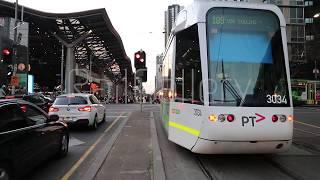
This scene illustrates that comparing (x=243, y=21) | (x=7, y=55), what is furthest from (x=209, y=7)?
(x=7, y=55)

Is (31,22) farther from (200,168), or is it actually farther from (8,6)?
(200,168)

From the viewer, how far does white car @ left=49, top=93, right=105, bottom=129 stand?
15039 millimetres

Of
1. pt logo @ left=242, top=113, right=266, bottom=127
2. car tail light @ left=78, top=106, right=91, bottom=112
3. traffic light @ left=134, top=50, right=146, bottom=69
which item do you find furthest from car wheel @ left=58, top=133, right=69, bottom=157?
traffic light @ left=134, top=50, right=146, bottom=69

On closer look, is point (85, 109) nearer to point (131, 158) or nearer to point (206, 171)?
point (131, 158)

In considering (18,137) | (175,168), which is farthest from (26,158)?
(175,168)

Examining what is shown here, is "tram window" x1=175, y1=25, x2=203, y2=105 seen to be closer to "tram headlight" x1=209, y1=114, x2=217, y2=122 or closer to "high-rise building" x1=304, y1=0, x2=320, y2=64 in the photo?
→ "tram headlight" x1=209, y1=114, x2=217, y2=122

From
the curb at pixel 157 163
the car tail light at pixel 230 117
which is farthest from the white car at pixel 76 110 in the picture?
the car tail light at pixel 230 117

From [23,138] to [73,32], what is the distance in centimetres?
5350

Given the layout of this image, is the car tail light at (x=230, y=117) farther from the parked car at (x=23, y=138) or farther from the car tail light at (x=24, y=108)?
the car tail light at (x=24, y=108)

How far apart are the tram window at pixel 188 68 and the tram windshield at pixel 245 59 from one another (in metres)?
0.33

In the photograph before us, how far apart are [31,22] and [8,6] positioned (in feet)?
20.4

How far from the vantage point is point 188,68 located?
8953 millimetres

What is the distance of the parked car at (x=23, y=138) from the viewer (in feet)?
20.2

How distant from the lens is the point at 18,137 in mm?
6586
